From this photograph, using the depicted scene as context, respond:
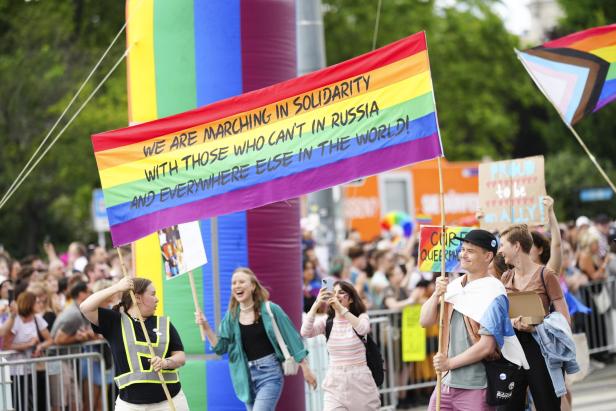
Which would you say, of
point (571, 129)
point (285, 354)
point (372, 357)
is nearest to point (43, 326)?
point (285, 354)

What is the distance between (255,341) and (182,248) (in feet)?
3.31

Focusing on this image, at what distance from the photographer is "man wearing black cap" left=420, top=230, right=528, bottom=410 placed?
7.88 metres

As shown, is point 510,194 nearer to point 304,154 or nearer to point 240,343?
point 240,343

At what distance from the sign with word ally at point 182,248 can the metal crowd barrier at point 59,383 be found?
1.53m

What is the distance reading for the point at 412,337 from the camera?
14820 millimetres

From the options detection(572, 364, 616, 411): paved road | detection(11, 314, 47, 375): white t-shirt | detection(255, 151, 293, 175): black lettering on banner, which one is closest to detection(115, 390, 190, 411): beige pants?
detection(255, 151, 293, 175): black lettering on banner

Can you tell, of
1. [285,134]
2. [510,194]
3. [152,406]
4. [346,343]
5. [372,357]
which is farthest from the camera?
[510,194]

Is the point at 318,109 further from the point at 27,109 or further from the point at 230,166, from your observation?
the point at 27,109

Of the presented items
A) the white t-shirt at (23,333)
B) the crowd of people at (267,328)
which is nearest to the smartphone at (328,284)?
the crowd of people at (267,328)

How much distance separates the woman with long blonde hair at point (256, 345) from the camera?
998 centimetres

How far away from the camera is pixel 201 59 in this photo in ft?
37.8

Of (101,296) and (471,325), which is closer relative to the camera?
(471,325)

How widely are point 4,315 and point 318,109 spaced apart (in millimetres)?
5218

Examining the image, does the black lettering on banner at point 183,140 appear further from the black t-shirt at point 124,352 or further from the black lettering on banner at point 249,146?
→ the black t-shirt at point 124,352
